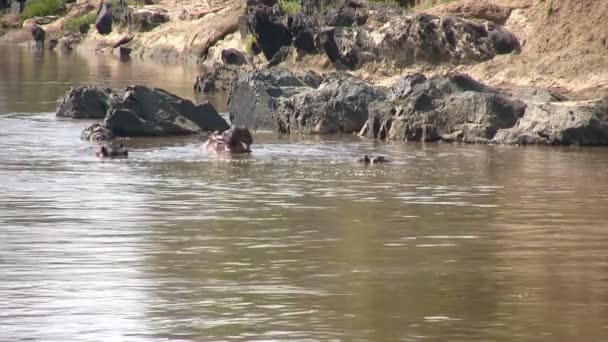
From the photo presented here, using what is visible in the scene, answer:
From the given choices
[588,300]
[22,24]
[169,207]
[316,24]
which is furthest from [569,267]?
[22,24]

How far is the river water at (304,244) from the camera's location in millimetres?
8562

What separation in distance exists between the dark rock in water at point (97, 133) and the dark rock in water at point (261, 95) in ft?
9.07

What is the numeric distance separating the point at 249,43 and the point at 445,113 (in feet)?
76.9

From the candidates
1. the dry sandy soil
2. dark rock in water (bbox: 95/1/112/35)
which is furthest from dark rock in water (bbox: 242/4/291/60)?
dark rock in water (bbox: 95/1/112/35)

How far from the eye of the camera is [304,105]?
74.2 ft

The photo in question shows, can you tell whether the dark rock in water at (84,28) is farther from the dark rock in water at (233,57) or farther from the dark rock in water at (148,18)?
the dark rock in water at (233,57)

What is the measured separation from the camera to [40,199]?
14352 mm

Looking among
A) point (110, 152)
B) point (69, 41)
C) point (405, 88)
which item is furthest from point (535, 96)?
point (69, 41)

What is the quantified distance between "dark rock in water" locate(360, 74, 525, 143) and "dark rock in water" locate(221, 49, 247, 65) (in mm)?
20826

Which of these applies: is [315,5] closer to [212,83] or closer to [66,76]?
[66,76]

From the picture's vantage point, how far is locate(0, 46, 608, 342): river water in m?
8.56

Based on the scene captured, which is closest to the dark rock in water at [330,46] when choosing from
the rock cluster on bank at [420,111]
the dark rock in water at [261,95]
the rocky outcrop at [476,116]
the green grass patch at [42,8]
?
the dark rock in water at [261,95]

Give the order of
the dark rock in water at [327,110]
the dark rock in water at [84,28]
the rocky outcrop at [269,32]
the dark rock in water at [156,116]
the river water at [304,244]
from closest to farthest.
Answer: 1. the river water at [304,244]
2. the dark rock in water at [156,116]
3. the dark rock in water at [327,110]
4. the rocky outcrop at [269,32]
5. the dark rock in water at [84,28]

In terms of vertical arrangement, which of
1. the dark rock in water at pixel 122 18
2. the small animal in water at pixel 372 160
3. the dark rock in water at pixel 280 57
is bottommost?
the small animal in water at pixel 372 160
